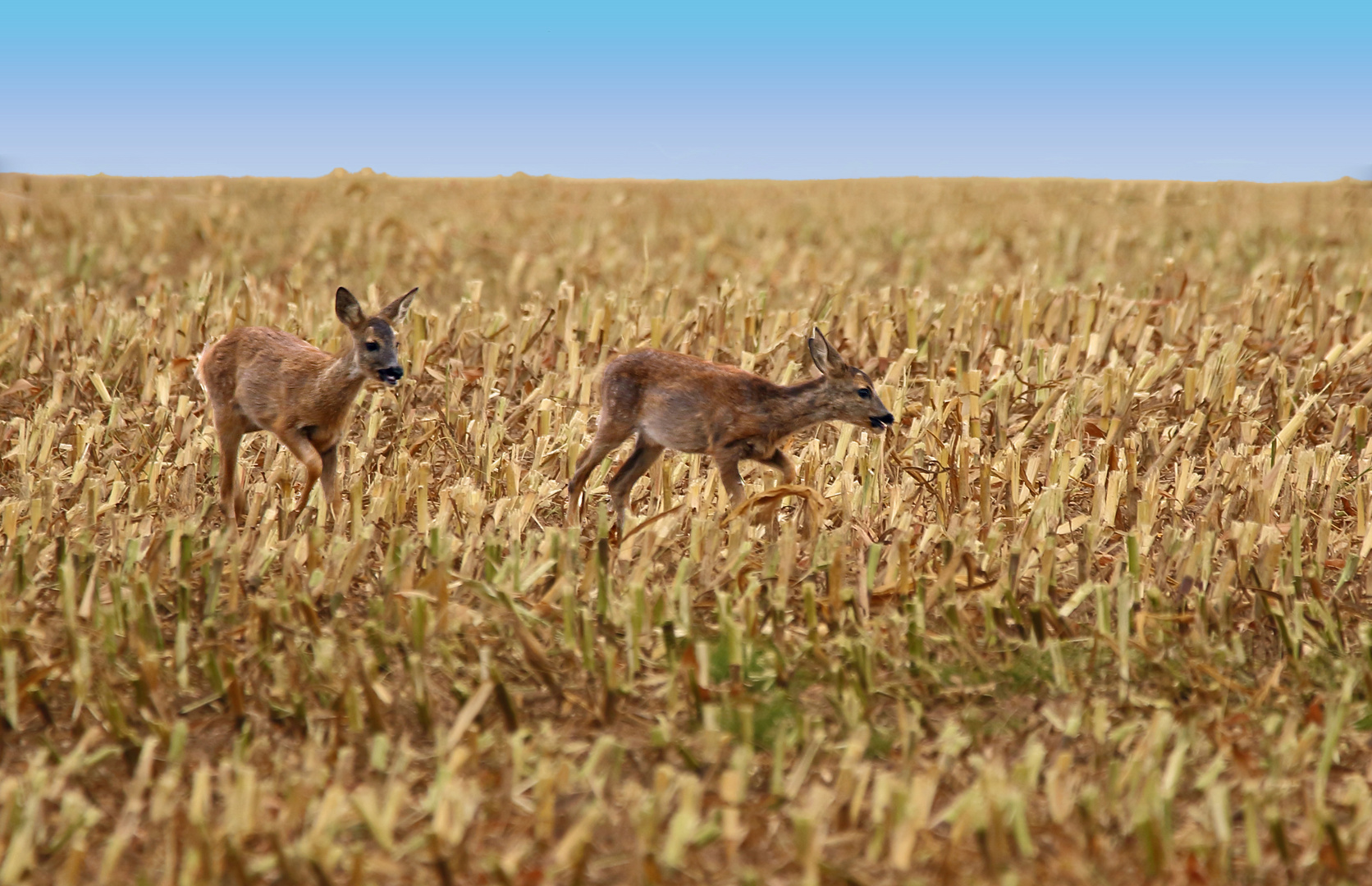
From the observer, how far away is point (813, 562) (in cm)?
592

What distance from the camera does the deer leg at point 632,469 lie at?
7.31m

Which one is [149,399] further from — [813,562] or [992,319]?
[992,319]

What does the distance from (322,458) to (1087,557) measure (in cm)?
386

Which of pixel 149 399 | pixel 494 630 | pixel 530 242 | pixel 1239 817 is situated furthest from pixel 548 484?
pixel 530 242

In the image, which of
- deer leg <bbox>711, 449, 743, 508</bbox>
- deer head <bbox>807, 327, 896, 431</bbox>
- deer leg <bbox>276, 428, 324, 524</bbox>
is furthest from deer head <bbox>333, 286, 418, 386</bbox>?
deer head <bbox>807, 327, 896, 431</bbox>

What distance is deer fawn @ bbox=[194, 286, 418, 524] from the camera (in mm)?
7121

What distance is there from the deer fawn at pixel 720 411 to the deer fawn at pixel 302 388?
1.12 m

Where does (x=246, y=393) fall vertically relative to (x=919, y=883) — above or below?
above

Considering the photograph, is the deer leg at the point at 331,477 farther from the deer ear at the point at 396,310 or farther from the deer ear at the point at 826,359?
the deer ear at the point at 826,359

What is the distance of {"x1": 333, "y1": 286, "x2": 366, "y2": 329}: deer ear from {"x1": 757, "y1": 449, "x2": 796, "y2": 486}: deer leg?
216 cm

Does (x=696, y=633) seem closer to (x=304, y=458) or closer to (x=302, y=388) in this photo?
(x=304, y=458)

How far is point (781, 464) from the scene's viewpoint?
719 centimetres

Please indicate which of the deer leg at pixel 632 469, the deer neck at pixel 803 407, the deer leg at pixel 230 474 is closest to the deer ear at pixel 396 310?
the deer leg at pixel 230 474

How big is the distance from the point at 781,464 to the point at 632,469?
2.56ft
